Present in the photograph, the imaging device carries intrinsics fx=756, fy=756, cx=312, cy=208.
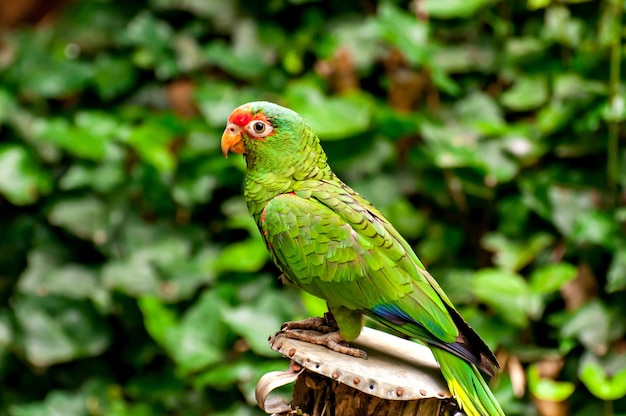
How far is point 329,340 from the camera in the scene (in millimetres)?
1627

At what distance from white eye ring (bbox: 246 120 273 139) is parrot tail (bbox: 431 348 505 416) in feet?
1.90

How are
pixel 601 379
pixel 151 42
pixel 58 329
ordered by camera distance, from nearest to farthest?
pixel 601 379 < pixel 58 329 < pixel 151 42

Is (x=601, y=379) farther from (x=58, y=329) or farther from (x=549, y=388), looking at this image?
(x=58, y=329)

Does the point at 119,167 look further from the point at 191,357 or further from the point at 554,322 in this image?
the point at 554,322

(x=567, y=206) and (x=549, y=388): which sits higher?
(x=567, y=206)

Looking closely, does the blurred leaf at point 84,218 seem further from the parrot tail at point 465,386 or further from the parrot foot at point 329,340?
the parrot tail at point 465,386

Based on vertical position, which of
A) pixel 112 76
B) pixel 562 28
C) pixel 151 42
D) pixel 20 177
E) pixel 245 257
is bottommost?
pixel 245 257

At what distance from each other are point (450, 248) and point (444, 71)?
2.61 ft

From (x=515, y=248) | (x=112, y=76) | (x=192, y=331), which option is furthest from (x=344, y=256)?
(x=112, y=76)

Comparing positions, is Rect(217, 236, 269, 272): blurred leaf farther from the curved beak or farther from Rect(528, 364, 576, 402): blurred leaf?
the curved beak

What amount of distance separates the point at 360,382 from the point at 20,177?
7.37ft

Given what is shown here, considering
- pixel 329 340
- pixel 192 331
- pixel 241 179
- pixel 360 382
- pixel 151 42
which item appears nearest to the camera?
pixel 360 382

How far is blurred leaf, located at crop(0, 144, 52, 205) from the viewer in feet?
10.4

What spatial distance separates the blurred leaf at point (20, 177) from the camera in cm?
318
